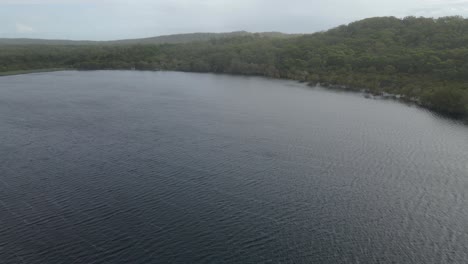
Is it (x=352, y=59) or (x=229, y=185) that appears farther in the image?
(x=352, y=59)

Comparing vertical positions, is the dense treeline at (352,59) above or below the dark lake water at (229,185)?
above

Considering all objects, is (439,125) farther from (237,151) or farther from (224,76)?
(224,76)

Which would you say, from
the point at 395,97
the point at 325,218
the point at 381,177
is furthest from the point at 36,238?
the point at 395,97

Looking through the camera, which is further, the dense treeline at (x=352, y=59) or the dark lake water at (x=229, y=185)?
the dense treeline at (x=352, y=59)

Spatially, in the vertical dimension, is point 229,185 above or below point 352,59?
below
